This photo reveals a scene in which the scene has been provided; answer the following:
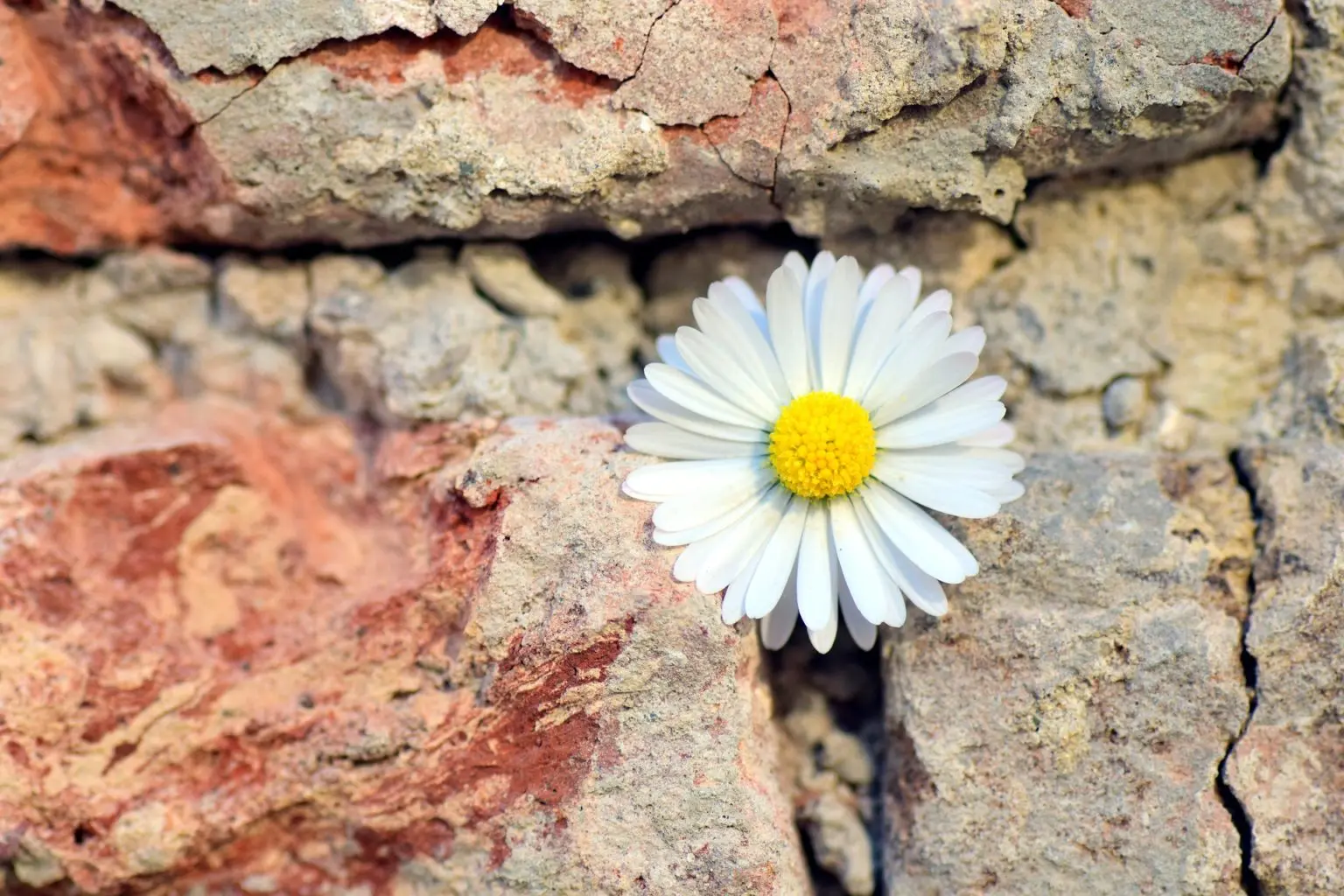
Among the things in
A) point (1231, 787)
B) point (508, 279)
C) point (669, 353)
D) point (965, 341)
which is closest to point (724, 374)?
point (669, 353)

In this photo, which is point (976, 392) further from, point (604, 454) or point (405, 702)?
point (405, 702)

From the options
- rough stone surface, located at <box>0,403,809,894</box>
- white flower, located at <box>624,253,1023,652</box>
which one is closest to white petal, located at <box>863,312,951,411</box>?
white flower, located at <box>624,253,1023,652</box>

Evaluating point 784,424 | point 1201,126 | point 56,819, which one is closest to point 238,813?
point 56,819

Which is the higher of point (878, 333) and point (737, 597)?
point (878, 333)

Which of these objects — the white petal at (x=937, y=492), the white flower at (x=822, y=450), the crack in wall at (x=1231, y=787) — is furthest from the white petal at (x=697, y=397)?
the crack in wall at (x=1231, y=787)

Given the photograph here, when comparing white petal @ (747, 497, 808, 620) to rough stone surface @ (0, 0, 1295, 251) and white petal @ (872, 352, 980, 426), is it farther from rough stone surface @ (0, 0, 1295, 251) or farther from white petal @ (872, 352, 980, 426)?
rough stone surface @ (0, 0, 1295, 251)
